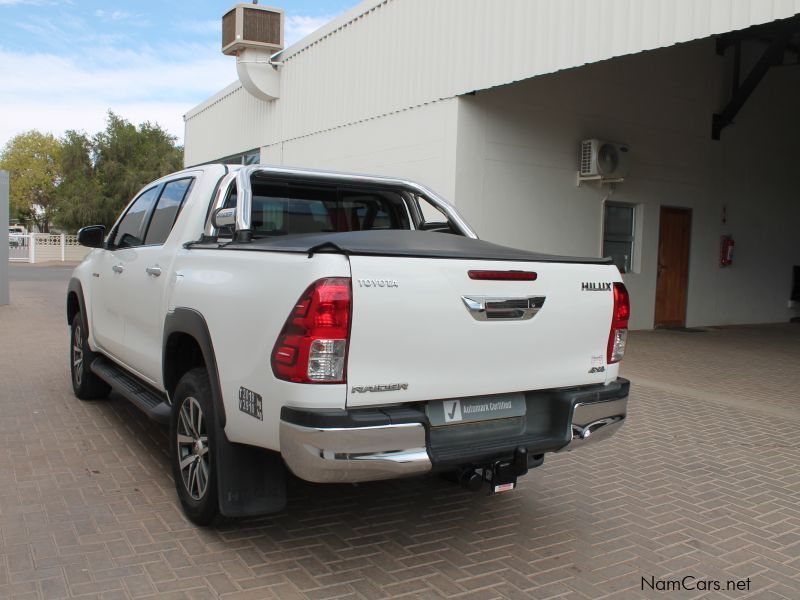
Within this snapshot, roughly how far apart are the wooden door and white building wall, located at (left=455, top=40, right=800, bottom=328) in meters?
0.19

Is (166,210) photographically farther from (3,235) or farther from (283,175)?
(3,235)

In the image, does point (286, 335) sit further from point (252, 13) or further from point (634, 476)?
point (252, 13)

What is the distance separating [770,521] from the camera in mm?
4387

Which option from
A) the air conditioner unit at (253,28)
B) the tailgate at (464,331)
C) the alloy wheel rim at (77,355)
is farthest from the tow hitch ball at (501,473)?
the air conditioner unit at (253,28)

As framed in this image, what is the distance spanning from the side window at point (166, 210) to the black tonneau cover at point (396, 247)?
0.80 meters

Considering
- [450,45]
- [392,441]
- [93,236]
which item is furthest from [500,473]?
[450,45]

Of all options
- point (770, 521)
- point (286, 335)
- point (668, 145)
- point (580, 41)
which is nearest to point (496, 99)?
point (580, 41)

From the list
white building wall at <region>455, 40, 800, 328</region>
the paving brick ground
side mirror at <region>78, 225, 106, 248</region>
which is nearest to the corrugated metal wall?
white building wall at <region>455, 40, 800, 328</region>

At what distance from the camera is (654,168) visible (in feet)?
44.8

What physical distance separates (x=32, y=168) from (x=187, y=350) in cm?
6549

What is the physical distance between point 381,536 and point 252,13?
1396cm

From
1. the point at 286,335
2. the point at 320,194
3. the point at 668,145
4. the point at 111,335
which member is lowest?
the point at 111,335

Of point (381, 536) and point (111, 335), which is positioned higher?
point (111, 335)

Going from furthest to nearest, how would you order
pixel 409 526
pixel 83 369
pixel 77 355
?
pixel 77 355 → pixel 83 369 → pixel 409 526
